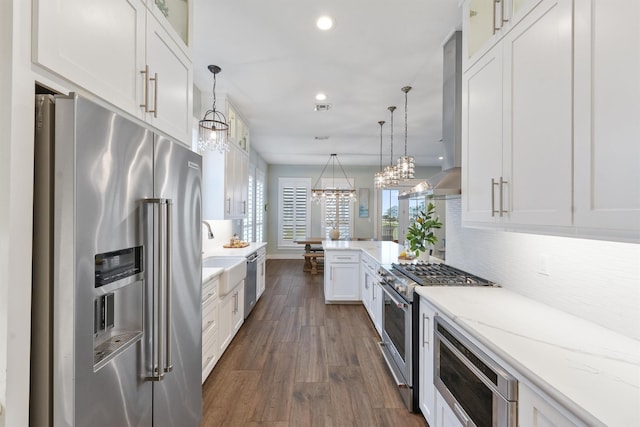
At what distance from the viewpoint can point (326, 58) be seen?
2.82 metres

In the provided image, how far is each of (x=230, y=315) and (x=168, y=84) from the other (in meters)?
2.28

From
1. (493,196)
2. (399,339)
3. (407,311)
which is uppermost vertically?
(493,196)

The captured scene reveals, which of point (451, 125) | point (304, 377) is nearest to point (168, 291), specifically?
point (304, 377)

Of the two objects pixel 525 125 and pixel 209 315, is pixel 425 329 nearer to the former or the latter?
pixel 525 125

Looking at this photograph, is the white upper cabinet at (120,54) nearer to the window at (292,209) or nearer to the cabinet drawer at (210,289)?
the cabinet drawer at (210,289)

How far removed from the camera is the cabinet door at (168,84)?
1349mm

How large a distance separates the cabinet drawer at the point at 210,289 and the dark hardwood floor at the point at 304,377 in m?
0.73

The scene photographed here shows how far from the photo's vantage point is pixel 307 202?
8883mm

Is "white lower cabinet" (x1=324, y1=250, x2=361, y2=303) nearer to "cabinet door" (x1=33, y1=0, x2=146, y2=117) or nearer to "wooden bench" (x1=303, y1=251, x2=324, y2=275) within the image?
"wooden bench" (x1=303, y1=251, x2=324, y2=275)

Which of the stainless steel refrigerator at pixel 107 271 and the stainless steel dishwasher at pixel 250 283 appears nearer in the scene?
the stainless steel refrigerator at pixel 107 271

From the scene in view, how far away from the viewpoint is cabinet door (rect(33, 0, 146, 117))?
801 millimetres

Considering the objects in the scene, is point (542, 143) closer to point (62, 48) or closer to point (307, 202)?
point (62, 48)

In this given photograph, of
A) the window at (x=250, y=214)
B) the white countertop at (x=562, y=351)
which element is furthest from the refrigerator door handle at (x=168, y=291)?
the window at (x=250, y=214)

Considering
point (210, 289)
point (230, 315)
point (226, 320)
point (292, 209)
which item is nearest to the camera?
point (210, 289)
